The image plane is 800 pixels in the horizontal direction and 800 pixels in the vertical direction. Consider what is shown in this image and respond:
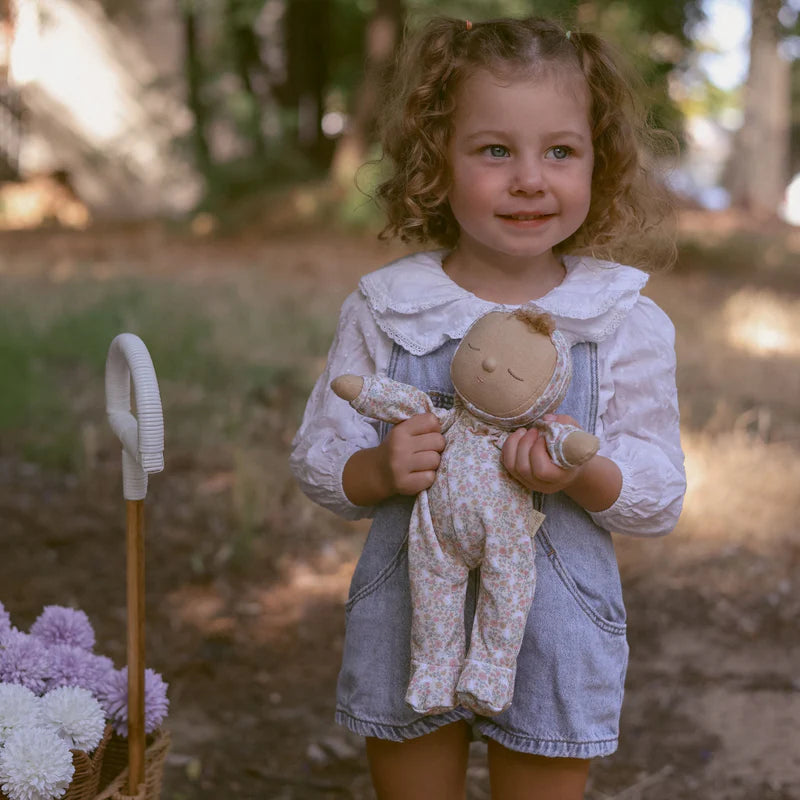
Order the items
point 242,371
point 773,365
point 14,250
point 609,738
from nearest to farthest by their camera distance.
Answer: point 609,738 < point 242,371 < point 773,365 < point 14,250

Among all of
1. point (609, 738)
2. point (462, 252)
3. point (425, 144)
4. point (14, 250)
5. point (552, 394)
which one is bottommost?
point (14, 250)

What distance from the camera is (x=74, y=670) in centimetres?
189

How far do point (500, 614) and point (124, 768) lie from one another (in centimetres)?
71

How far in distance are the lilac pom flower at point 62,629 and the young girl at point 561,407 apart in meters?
0.47

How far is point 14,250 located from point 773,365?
22.4 ft

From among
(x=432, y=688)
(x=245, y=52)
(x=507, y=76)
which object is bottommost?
(x=432, y=688)

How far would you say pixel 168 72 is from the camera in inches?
608

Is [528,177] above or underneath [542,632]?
above

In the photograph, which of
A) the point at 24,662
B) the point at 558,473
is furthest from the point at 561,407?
the point at 24,662

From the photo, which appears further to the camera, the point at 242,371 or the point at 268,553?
the point at 242,371

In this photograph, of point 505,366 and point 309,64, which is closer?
point 505,366

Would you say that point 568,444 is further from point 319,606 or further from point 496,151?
point 319,606

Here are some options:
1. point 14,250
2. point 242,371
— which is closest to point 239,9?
point 14,250

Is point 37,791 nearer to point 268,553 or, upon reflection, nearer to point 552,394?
point 552,394
